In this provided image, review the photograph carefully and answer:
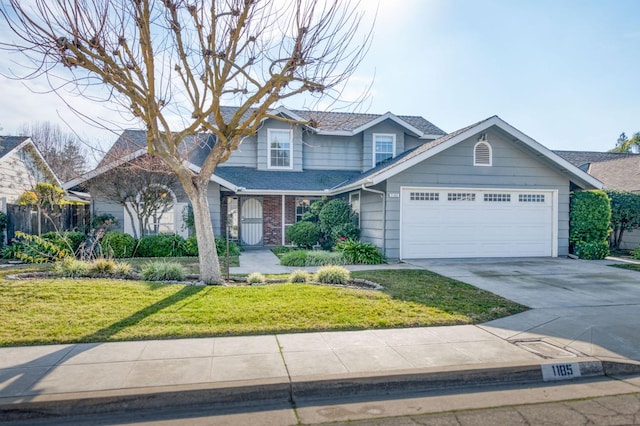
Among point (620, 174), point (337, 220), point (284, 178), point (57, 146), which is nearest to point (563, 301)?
point (337, 220)

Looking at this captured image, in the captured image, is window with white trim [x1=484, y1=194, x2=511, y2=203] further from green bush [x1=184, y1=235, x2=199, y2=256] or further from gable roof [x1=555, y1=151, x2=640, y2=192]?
green bush [x1=184, y1=235, x2=199, y2=256]

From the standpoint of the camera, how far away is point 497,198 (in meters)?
13.5

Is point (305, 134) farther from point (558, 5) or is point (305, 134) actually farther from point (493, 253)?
point (558, 5)

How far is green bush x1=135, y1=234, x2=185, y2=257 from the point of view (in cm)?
1317

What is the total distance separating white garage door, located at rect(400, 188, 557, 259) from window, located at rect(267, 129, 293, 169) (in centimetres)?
650

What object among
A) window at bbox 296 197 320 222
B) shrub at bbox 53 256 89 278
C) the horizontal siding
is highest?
the horizontal siding

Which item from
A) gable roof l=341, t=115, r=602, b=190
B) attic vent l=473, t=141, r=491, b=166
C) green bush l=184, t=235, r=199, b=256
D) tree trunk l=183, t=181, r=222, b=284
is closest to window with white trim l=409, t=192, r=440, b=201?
gable roof l=341, t=115, r=602, b=190

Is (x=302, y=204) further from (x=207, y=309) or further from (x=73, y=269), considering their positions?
(x=207, y=309)

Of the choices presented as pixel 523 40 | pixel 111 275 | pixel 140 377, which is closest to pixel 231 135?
pixel 111 275

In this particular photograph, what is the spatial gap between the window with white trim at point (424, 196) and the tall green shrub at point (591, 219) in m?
5.09

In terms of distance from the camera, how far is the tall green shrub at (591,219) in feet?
44.9

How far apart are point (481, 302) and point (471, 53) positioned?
6785mm

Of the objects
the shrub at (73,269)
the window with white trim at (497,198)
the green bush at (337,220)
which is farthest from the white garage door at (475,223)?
the shrub at (73,269)

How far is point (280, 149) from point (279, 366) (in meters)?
14.0
